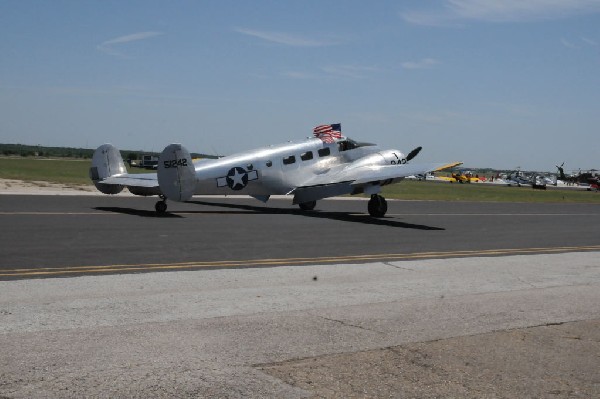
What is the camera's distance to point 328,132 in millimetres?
32219

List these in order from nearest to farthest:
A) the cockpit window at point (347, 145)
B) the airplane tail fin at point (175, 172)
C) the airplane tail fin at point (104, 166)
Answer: the airplane tail fin at point (175, 172), the airplane tail fin at point (104, 166), the cockpit window at point (347, 145)

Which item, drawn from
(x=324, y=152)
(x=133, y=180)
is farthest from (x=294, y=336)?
(x=324, y=152)

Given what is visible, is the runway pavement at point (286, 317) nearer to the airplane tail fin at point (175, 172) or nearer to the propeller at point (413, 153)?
the airplane tail fin at point (175, 172)

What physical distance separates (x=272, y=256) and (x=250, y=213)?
13.1m

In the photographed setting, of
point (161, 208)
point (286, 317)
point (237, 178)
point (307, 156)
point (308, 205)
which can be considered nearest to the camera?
point (286, 317)

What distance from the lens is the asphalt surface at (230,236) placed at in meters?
14.7

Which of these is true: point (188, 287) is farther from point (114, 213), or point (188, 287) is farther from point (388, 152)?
point (388, 152)

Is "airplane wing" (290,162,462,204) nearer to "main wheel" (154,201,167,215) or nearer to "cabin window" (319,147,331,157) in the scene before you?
"cabin window" (319,147,331,157)

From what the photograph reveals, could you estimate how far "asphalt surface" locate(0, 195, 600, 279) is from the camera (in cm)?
1470

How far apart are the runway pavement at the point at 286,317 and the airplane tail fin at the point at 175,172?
5639 mm

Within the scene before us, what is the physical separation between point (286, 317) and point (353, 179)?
68.7 feet

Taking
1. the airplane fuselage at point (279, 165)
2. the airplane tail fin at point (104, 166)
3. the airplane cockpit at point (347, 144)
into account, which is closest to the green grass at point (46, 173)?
the airplane tail fin at point (104, 166)

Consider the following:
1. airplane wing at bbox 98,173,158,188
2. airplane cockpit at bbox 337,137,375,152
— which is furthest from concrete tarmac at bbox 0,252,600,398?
airplane cockpit at bbox 337,137,375,152

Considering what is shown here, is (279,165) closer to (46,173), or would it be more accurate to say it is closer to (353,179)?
(353,179)
